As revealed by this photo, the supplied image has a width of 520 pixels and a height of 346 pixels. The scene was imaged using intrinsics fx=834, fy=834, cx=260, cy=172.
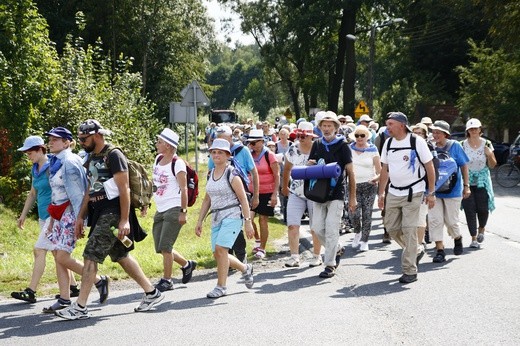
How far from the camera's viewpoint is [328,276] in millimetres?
9734

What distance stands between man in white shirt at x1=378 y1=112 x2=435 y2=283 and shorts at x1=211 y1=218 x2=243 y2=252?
1.81 metres

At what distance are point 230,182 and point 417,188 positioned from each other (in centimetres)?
213

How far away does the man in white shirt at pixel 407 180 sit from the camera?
9203 mm

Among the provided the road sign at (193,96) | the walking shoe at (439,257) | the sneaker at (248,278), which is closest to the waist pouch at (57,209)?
the sneaker at (248,278)

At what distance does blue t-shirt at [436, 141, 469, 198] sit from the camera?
11.4 meters

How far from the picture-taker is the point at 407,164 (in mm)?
9266

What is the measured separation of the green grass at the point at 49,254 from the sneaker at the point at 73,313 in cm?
169

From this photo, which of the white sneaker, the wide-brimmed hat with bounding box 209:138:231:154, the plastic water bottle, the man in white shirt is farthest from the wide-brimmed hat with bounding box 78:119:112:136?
the white sneaker

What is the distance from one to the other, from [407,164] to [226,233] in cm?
220

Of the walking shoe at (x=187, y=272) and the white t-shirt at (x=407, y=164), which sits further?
the walking shoe at (x=187, y=272)

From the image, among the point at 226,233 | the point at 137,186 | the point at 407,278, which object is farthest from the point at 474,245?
the point at 137,186

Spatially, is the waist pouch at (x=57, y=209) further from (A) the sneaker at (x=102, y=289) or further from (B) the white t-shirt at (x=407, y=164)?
(B) the white t-shirt at (x=407, y=164)

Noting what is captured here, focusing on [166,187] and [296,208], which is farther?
[296,208]

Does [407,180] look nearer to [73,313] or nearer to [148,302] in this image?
[148,302]
